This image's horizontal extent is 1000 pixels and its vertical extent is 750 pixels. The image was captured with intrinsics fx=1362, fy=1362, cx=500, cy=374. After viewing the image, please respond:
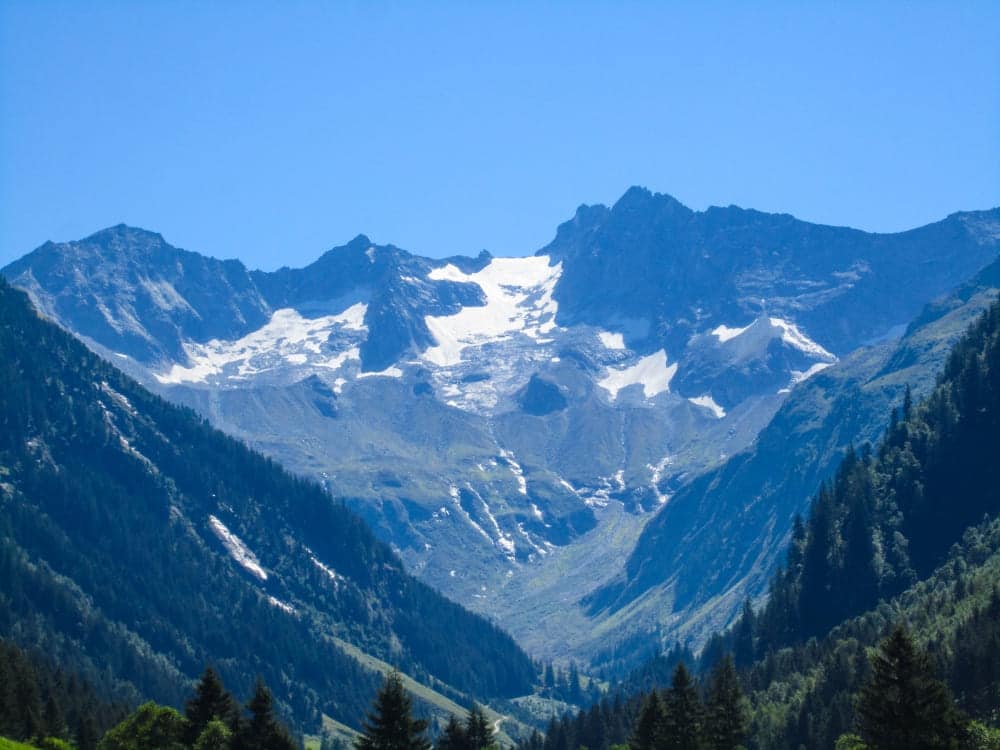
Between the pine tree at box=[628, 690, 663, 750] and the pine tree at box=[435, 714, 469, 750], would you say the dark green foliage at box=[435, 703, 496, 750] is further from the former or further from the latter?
the pine tree at box=[628, 690, 663, 750]

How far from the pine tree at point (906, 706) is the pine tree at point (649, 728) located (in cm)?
2873

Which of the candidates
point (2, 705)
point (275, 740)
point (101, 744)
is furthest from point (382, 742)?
point (2, 705)

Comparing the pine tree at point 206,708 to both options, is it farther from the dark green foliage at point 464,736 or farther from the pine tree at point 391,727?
the dark green foliage at point 464,736

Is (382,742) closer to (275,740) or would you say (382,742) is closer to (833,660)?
(275,740)

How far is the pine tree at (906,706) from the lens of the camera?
78.6 m

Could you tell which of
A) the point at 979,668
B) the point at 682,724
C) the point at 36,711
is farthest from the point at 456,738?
the point at 979,668

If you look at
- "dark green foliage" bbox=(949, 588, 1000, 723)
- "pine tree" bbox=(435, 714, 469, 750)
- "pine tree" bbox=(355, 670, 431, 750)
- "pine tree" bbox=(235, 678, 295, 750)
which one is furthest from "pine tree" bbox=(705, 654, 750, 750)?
"dark green foliage" bbox=(949, 588, 1000, 723)

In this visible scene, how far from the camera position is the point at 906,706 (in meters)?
78.9

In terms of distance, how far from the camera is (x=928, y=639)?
577 ft

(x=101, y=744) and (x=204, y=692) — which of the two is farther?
(x=101, y=744)

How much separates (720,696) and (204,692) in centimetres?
4214

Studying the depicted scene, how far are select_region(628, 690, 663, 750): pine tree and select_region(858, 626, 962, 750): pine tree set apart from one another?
28.7 metres

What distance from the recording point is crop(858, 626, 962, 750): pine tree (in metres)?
78.6

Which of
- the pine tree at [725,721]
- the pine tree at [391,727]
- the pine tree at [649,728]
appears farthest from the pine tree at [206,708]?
the pine tree at [725,721]
